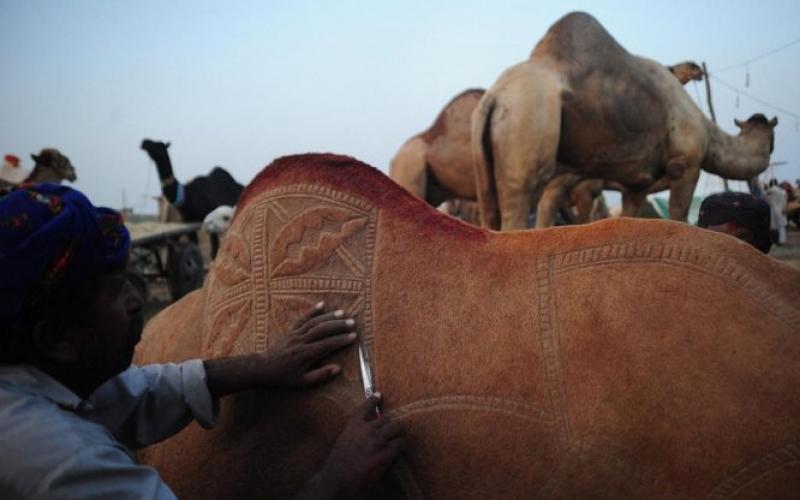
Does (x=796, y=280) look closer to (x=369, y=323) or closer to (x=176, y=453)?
(x=369, y=323)

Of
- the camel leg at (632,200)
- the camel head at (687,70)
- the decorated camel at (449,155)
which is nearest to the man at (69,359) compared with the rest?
the camel leg at (632,200)

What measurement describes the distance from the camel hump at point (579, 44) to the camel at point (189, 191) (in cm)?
580

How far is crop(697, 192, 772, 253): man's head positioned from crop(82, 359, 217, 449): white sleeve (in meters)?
2.18

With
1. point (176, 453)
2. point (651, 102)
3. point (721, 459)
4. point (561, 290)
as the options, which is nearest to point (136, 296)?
point (176, 453)

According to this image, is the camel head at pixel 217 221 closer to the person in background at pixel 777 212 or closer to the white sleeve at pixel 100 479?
the white sleeve at pixel 100 479

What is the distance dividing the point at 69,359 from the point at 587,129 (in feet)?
18.4

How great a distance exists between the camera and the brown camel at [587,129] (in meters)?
5.63

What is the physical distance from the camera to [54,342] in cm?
107

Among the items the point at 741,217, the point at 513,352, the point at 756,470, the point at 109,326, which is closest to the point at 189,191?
the point at 741,217

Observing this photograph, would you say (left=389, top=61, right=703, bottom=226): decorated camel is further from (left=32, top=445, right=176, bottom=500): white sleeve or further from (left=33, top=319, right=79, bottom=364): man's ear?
(left=32, top=445, right=176, bottom=500): white sleeve

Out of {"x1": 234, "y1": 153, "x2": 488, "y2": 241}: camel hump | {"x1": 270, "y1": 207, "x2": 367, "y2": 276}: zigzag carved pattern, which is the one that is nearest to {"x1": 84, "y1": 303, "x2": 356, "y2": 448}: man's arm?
{"x1": 270, "y1": 207, "x2": 367, "y2": 276}: zigzag carved pattern

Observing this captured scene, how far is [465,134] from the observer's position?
339 inches

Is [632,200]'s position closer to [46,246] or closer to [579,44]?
[579,44]

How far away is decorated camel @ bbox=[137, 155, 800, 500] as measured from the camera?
45.8 inches
